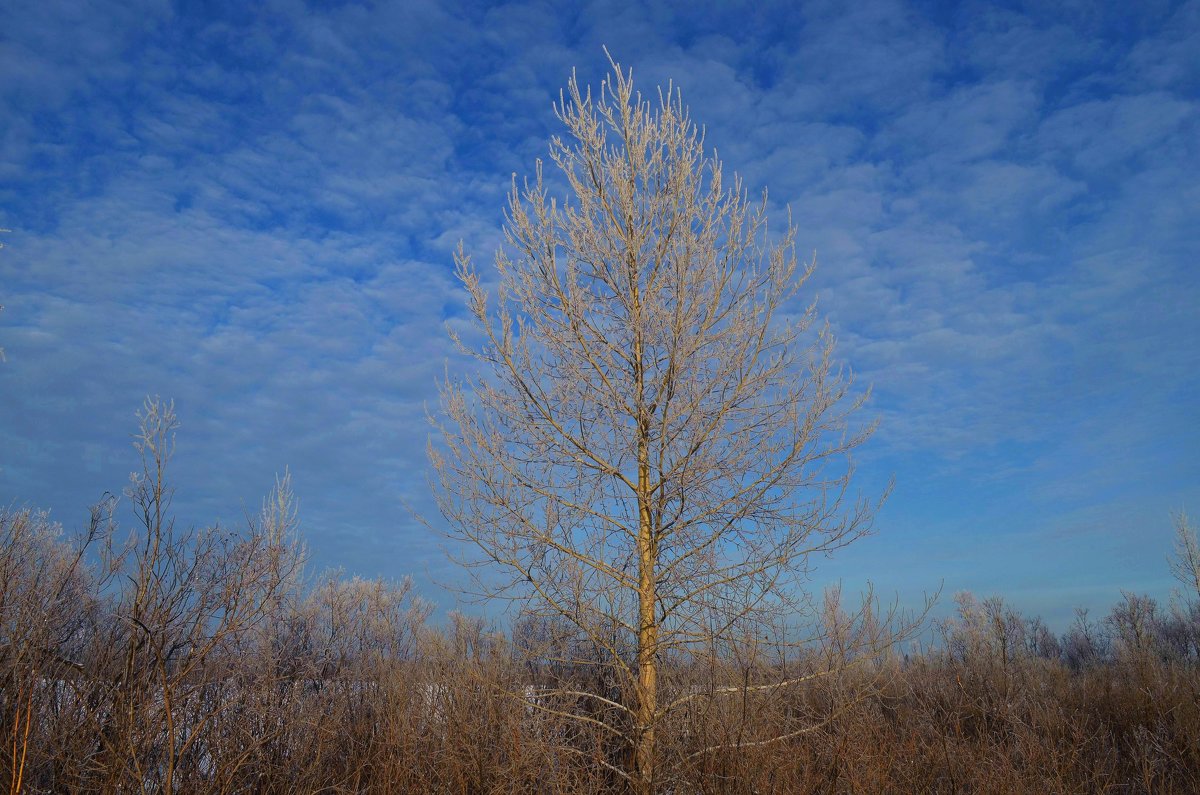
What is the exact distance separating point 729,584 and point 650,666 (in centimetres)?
112

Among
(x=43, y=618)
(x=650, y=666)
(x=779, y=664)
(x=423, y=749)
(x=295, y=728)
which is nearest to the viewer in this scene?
(x=43, y=618)

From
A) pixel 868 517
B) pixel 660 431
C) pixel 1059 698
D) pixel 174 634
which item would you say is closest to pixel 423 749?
pixel 174 634

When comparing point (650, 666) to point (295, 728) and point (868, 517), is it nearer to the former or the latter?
point (868, 517)

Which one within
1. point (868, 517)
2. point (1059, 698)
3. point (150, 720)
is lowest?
point (1059, 698)

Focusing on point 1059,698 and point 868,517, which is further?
point 1059,698

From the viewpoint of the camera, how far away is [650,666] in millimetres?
7020

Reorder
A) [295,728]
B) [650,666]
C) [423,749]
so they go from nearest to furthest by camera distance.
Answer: [650,666] → [423,749] → [295,728]

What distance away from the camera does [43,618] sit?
6055mm

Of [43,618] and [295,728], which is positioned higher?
[43,618]

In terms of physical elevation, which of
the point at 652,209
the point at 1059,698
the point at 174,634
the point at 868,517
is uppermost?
the point at 652,209

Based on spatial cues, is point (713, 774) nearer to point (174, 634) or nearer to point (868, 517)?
point (868, 517)

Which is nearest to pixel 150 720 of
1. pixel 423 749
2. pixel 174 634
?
pixel 174 634

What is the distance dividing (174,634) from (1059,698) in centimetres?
1694

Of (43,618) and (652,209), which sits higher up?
(652,209)
